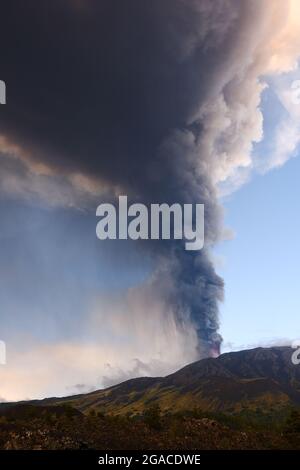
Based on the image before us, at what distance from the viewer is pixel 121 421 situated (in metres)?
57.1

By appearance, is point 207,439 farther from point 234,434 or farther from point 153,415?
point 153,415
